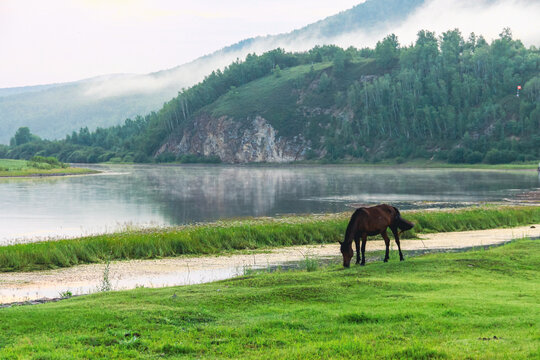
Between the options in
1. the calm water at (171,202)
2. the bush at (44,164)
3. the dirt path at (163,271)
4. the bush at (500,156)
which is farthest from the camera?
the bush at (500,156)

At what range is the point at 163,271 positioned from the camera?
2880cm

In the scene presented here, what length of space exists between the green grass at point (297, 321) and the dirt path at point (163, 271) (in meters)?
7.31

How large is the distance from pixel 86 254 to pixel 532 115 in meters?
176

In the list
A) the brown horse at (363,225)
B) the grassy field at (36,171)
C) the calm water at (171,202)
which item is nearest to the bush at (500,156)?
the calm water at (171,202)

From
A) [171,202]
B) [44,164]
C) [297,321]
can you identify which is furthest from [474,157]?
[297,321]

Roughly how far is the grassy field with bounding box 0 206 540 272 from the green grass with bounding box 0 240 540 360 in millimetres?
13879

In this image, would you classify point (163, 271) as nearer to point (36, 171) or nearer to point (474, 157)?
point (36, 171)

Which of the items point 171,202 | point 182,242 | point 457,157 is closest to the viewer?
point 182,242

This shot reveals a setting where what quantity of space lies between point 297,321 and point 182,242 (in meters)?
22.0

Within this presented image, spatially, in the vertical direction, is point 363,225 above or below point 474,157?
above

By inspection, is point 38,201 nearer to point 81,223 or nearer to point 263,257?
point 81,223

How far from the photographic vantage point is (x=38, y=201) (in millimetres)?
72750

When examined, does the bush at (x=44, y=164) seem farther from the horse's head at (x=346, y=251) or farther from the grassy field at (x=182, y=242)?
the horse's head at (x=346, y=251)

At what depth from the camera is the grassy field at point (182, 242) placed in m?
30.2
